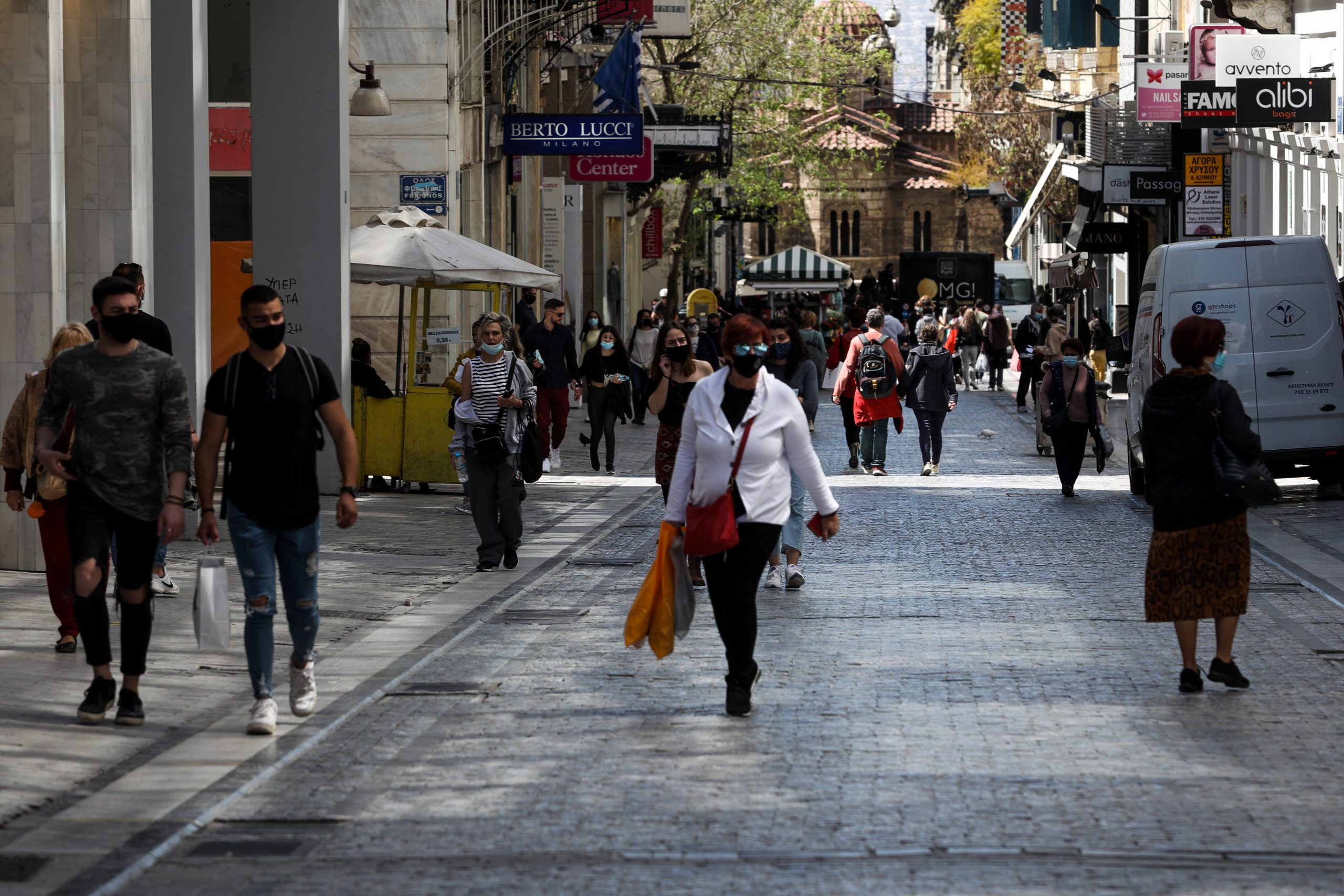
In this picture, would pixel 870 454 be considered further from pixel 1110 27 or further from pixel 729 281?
pixel 729 281

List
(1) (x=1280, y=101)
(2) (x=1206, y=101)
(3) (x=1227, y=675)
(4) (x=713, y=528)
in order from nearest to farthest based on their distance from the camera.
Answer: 1. (4) (x=713, y=528)
2. (3) (x=1227, y=675)
3. (1) (x=1280, y=101)
4. (2) (x=1206, y=101)

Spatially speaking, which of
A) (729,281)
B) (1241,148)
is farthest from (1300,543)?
(729,281)

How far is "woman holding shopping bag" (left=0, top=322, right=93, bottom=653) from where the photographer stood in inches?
379

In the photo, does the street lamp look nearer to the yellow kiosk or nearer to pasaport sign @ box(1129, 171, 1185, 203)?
the yellow kiosk

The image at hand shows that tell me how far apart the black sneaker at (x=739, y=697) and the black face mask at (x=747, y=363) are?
1.21 m

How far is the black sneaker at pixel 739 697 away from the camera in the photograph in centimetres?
820

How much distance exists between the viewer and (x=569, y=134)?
27500mm

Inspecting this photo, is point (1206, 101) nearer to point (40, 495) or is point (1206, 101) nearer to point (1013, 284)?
point (40, 495)

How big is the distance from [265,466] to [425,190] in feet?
56.3

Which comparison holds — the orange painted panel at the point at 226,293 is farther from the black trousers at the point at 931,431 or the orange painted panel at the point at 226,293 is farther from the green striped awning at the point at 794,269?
the green striped awning at the point at 794,269

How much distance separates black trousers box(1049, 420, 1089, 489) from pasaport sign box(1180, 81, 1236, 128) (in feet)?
28.9

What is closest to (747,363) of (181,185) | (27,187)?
(27,187)

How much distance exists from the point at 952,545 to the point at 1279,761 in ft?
24.9

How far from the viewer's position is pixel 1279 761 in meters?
7.34
